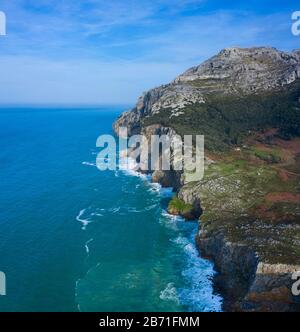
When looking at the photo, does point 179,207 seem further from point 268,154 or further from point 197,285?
point 268,154

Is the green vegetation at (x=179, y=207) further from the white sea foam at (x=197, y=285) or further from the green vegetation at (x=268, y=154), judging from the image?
the green vegetation at (x=268, y=154)

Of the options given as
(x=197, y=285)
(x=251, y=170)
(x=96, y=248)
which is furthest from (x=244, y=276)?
(x=251, y=170)

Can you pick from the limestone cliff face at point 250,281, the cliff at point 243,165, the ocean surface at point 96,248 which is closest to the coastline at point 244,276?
the limestone cliff face at point 250,281

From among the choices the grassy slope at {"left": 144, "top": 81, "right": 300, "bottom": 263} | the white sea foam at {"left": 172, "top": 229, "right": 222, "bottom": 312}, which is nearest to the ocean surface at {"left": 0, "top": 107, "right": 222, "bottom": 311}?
the white sea foam at {"left": 172, "top": 229, "right": 222, "bottom": 312}
